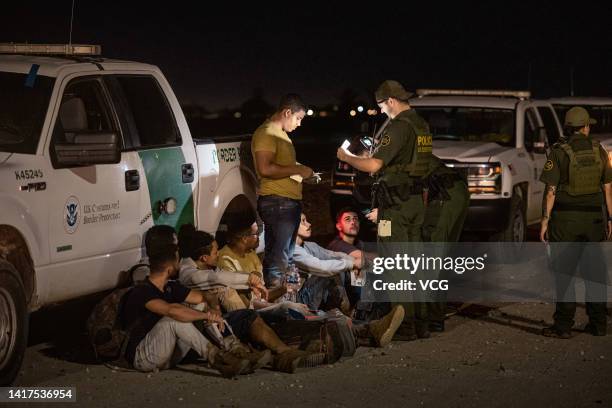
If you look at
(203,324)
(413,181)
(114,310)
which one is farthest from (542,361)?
(114,310)

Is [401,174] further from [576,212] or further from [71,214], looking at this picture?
[71,214]

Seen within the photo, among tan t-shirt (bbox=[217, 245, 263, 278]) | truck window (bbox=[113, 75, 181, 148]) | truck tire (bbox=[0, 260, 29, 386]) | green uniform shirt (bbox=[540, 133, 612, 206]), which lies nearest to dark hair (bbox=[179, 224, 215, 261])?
tan t-shirt (bbox=[217, 245, 263, 278])

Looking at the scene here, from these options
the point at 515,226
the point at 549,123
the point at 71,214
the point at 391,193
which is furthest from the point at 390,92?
the point at 549,123

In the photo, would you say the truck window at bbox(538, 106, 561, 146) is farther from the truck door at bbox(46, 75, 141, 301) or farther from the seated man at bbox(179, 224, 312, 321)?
the truck door at bbox(46, 75, 141, 301)

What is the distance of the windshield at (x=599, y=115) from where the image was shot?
659 inches

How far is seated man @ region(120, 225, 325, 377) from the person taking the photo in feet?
23.4

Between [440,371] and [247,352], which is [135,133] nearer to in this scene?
[247,352]

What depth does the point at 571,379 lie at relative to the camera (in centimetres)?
734

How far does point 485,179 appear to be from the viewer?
40.3ft

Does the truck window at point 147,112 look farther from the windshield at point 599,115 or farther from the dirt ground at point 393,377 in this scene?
the windshield at point 599,115

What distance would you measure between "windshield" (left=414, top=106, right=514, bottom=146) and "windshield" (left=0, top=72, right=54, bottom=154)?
6350 mm

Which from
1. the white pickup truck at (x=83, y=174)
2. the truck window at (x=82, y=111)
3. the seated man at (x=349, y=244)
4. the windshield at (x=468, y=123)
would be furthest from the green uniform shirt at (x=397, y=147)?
the windshield at (x=468, y=123)

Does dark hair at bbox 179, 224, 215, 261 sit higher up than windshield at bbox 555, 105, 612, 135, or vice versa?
windshield at bbox 555, 105, 612, 135

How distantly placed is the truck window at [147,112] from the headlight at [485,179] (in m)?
4.34
